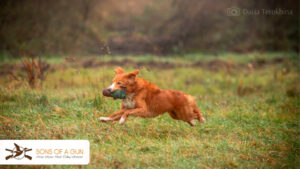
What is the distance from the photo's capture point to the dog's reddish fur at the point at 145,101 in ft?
16.6

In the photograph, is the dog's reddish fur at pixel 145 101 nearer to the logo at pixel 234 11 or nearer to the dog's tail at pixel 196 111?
the dog's tail at pixel 196 111

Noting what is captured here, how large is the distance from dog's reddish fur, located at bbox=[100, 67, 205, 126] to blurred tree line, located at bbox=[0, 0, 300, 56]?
32.6 ft

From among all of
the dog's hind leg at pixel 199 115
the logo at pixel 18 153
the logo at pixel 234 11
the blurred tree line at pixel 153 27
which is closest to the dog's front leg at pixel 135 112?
the dog's hind leg at pixel 199 115

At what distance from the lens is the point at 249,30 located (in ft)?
59.2

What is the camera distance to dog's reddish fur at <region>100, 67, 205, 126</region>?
→ 506cm

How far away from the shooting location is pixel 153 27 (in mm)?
19219

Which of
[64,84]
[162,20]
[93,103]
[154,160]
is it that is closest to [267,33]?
[162,20]

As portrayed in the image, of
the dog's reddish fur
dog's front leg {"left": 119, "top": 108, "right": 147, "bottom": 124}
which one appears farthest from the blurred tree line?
dog's front leg {"left": 119, "top": 108, "right": 147, "bottom": 124}

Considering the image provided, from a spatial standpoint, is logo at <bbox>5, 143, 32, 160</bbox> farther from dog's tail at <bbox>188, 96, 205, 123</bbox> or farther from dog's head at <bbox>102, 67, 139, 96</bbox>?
dog's tail at <bbox>188, 96, 205, 123</bbox>

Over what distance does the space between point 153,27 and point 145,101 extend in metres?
14.4

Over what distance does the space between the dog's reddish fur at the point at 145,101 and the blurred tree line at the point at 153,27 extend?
9.94m

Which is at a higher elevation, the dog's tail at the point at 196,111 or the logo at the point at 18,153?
the dog's tail at the point at 196,111

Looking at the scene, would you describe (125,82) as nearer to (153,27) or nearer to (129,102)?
(129,102)

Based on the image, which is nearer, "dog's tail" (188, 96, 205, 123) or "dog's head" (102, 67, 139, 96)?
"dog's head" (102, 67, 139, 96)
